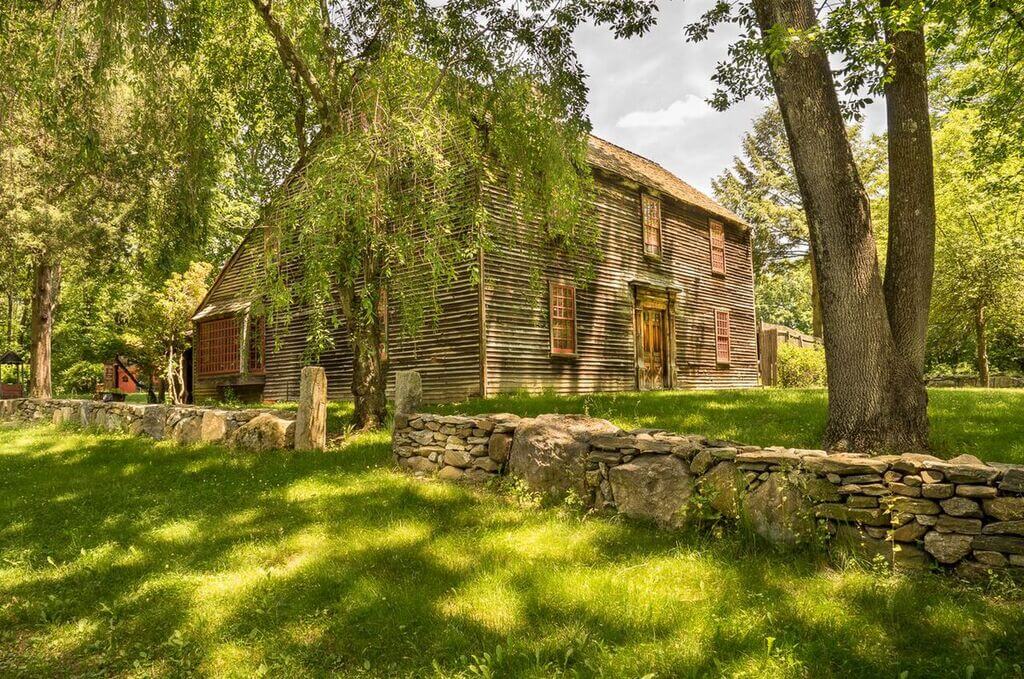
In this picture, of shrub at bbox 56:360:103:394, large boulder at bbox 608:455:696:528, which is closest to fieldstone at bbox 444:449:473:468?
large boulder at bbox 608:455:696:528

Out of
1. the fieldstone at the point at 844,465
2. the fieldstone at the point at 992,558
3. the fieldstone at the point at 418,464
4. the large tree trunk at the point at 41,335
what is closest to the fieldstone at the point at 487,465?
the fieldstone at the point at 418,464

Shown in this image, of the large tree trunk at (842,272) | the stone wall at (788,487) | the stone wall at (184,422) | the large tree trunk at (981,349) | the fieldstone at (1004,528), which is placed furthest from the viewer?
the large tree trunk at (981,349)

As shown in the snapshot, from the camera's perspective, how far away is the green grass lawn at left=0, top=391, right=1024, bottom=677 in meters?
3.73

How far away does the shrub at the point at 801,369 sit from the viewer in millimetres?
27016

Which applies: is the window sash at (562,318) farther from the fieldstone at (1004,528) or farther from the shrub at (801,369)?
the shrub at (801,369)

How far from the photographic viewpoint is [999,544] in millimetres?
4191

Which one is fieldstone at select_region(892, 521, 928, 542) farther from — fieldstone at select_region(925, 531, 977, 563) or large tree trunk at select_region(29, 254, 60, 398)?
large tree trunk at select_region(29, 254, 60, 398)

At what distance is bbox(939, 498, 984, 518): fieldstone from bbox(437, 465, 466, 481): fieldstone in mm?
4897

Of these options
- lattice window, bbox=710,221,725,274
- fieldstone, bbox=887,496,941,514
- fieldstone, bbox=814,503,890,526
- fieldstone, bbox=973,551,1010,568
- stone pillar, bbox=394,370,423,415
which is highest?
lattice window, bbox=710,221,725,274

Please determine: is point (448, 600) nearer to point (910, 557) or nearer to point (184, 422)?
point (910, 557)

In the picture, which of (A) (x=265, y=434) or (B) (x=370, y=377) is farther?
(B) (x=370, y=377)

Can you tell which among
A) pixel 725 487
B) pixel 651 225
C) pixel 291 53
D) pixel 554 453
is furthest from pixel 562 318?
pixel 725 487

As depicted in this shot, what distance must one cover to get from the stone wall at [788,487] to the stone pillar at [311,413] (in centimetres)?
289

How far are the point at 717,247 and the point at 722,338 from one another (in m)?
3.25
